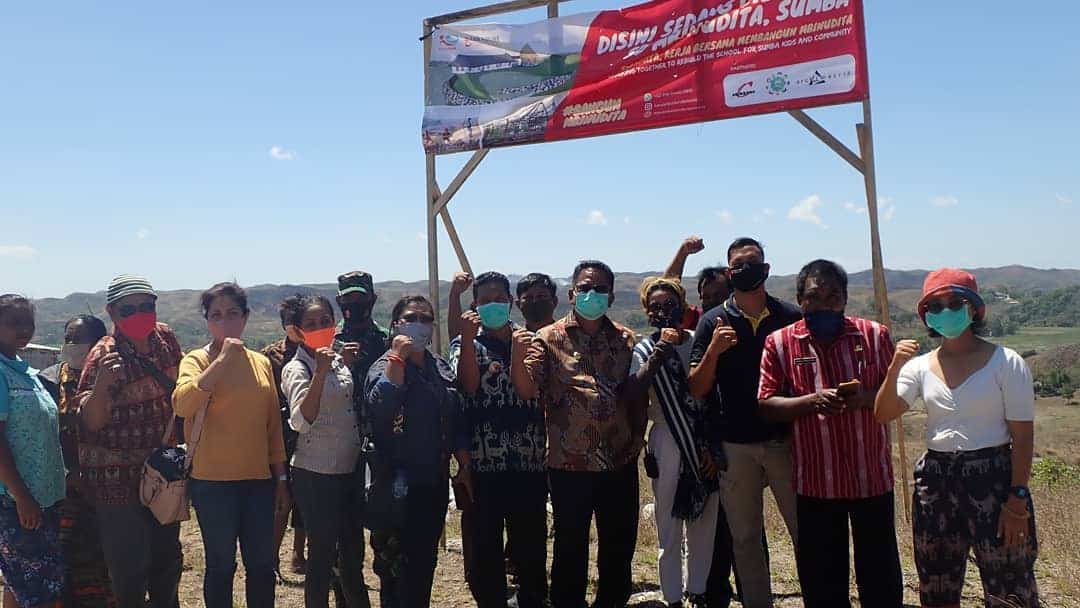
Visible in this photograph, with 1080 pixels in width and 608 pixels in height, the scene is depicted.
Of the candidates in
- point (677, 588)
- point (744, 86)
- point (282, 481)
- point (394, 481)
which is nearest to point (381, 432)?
point (394, 481)

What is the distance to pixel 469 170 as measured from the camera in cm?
638

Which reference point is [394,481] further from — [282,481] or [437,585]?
[437,585]

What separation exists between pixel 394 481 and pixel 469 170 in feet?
10.9

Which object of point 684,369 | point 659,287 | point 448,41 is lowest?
point 684,369

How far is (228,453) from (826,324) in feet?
9.50

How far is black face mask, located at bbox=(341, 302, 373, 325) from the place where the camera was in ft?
14.0

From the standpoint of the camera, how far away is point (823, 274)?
358 centimetres

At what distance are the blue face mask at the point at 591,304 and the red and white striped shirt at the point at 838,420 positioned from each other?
911 mm

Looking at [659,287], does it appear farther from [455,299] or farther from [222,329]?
[222,329]

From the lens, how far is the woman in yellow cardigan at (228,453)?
3.70 meters

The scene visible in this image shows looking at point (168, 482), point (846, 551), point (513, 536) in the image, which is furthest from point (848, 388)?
point (168, 482)

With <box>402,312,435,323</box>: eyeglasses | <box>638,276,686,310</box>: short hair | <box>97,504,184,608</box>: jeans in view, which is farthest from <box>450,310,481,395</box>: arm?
<box>97,504,184,608</box>: jeans

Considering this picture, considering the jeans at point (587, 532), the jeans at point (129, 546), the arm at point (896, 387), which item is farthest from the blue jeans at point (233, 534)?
the arm at point (896, 387)

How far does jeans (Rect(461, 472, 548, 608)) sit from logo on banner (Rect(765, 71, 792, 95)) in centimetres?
318
